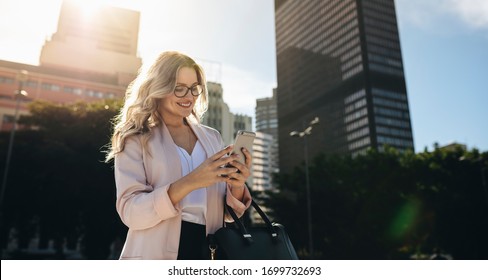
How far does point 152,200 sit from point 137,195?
10cm

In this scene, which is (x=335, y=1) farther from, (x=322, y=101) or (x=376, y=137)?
(x=376, y=137)

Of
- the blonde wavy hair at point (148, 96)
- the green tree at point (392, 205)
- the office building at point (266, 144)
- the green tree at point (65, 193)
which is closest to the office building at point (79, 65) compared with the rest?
the green tree at point (65, 193)

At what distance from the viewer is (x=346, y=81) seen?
10075cm

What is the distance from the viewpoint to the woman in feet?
5.36

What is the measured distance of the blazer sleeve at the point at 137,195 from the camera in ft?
5.33

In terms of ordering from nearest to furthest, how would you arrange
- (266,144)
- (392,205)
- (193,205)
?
(193,205), (392,205), (266,144)

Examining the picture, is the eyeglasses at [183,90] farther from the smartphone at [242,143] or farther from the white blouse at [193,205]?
the smartphone at [242,143]

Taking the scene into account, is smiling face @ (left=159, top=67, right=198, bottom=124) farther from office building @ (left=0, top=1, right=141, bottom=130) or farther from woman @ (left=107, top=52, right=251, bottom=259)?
office building @ (left=0, top=1, right=141, bottom=130)

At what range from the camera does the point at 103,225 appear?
1902 cm

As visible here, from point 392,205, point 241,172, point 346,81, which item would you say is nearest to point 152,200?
point 241,172

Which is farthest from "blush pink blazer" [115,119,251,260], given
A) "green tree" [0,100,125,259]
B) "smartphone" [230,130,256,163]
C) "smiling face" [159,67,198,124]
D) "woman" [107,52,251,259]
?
"green tree" [0,100,125,259]

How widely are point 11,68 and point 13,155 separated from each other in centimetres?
3273

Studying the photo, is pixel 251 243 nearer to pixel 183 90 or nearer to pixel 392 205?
pixel 183 90
